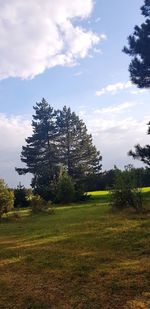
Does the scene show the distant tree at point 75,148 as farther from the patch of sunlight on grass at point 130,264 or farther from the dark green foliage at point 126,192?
the patch of sunlight on grass at point 130,264

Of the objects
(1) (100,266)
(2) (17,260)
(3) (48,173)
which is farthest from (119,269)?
(3) (48,173)

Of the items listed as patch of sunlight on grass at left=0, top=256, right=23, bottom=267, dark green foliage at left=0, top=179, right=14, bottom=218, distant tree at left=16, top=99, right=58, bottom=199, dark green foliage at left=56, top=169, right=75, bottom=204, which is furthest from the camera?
distant tree at left=16, top=99, right=58, bottom=199

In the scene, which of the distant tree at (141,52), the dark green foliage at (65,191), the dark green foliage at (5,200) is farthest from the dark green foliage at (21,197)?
the distant tree at (141,52)

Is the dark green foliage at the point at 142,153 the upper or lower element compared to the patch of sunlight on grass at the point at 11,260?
upper

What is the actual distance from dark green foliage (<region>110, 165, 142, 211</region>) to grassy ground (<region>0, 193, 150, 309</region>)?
23.2 feet

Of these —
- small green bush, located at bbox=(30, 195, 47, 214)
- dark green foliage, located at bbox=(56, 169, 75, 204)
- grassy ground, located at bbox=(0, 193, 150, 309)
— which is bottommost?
grassy ground, located at bbox=(0, 193, 150, 309)

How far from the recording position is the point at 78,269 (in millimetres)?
9719

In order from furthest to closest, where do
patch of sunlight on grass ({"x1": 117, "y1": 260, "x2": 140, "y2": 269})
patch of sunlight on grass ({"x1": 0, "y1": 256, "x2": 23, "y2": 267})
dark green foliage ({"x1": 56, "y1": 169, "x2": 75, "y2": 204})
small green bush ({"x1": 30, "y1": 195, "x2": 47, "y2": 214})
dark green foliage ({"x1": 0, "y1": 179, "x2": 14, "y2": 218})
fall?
dark green foliage ({"x1": 56, "y1": 169, "x2": 75, "y2": 204}) → small green bush ({"x1": 30, "y1": 195, "x2": 47, "y2": 214}) → dark green foliage ({"x1": 0, "y1": 179, "x2": 14, "y2": 218}) → patch of sunlight on grass ({"x1": 0, "y1": 256, "x2": 23, "y2": 267}) → patch of sunlight on grass ({"x1": 117, "y1": 260, "x2": 140, "y2": 269})

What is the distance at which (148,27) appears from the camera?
24.1 m

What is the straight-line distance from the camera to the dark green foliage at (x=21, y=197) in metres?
36.8

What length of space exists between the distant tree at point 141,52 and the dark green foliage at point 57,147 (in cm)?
3547

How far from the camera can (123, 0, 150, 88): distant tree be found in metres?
24.1

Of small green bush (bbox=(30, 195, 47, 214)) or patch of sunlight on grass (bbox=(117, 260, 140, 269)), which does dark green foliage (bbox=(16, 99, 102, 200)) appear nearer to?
small green bush (bbox=(30, 195, 47, 214))

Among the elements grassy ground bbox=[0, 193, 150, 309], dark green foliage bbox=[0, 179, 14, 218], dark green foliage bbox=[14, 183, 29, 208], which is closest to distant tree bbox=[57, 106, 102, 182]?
dark green foliage bbox=[14, 183, 29, 208]
